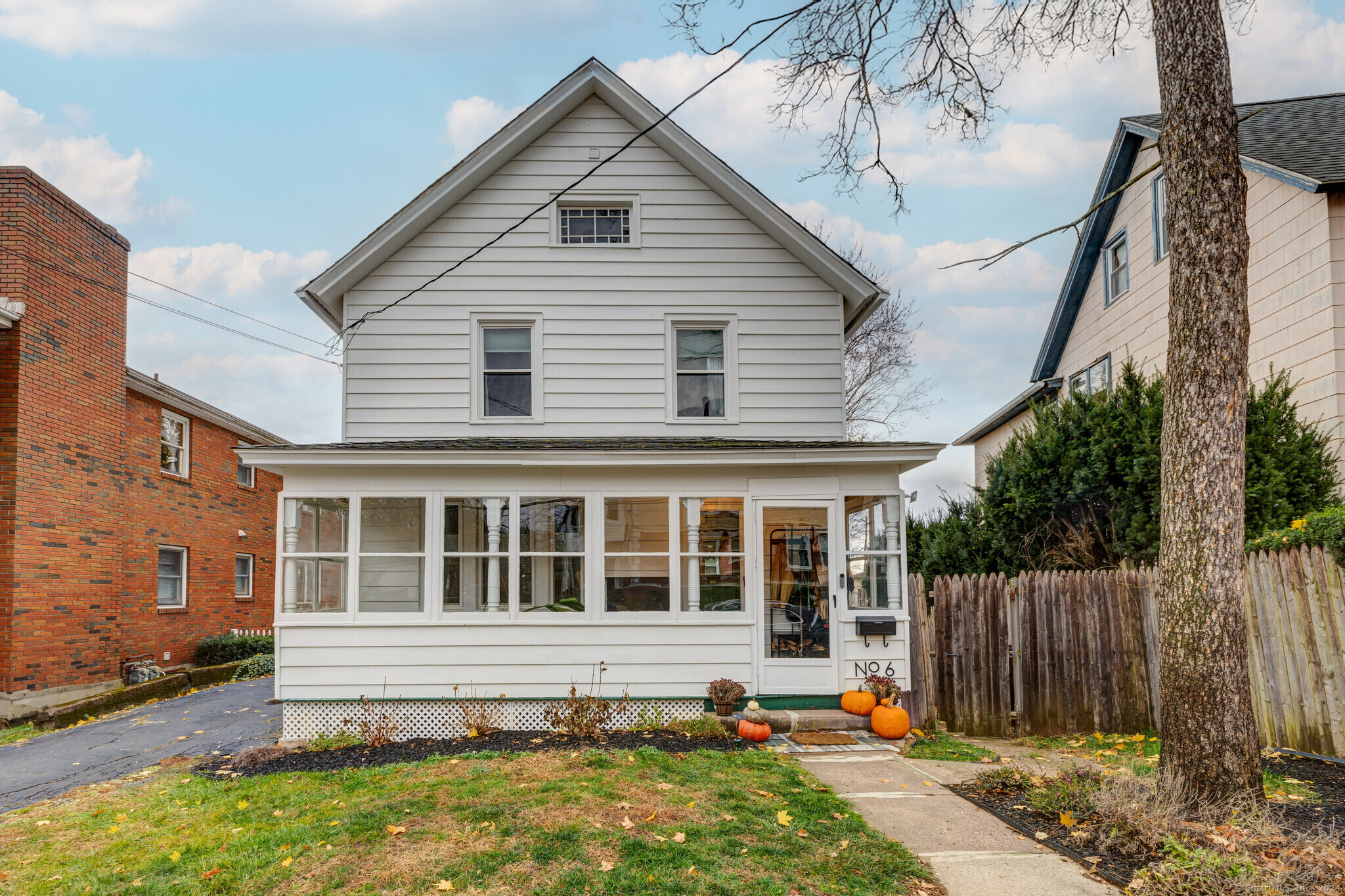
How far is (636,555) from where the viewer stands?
905cm

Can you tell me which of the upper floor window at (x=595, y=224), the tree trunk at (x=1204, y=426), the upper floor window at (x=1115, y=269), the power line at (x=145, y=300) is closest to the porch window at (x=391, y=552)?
the power line at (x=145, y=300)

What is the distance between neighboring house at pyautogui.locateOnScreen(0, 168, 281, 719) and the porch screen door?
1022cm

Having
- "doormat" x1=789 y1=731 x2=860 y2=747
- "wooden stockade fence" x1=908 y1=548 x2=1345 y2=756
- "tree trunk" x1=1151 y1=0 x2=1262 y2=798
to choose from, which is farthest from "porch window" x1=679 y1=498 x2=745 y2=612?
"tree trunk" x1=1151 y1=0 x2=1262 y2=798

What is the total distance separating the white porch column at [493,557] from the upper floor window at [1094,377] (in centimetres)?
1098

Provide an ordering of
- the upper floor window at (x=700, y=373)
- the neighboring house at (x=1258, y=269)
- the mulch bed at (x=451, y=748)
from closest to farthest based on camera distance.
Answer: the mulch bed at (x=451, y=748), the neighboring house at (x=1258, y=269), the upper floor window at (x=700, y=373)

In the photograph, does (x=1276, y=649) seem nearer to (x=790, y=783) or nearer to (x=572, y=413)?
(x=790, y=783)

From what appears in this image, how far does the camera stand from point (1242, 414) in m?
5.25

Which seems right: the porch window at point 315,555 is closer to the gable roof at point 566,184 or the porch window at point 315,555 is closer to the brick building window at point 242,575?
the gable roof at point 566,184

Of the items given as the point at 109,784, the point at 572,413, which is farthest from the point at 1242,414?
the point at 109,784

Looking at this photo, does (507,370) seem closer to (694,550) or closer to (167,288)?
(694,550)

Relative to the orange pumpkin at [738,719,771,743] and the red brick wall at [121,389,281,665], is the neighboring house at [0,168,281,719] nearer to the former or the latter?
the red brick wall at [121,389,281,665]

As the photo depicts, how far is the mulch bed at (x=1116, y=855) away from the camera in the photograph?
4.51 m

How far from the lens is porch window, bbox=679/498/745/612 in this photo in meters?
8.98

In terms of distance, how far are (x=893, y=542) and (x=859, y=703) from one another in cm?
176
